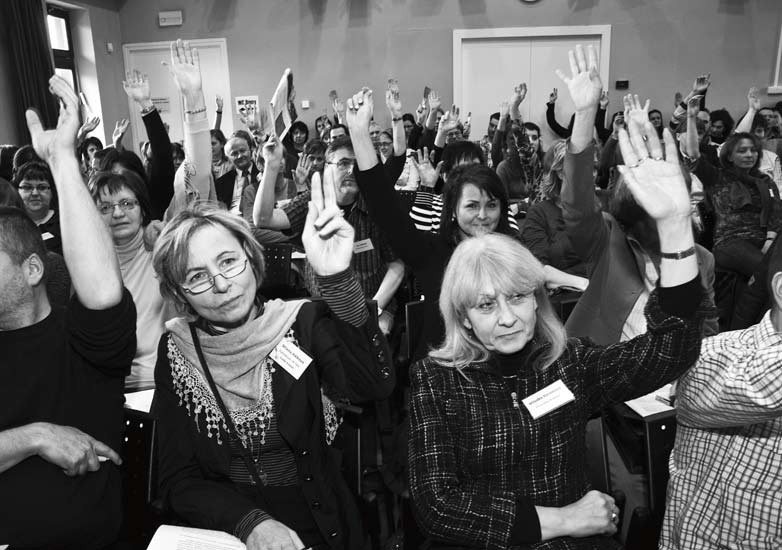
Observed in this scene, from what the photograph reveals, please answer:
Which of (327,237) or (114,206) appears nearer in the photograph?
(327,237)

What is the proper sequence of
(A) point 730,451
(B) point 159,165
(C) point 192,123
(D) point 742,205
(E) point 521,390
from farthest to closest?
(D) point 742,205, (B) point 159,165, (C) point 192,123, (E) point 521,390, (A) point 730,451

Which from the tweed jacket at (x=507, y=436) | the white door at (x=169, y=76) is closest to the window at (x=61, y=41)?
the white door at (x=169, y=76)

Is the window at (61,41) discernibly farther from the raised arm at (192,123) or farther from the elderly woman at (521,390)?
the elderly woman at (521,390)

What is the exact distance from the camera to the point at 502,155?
6.26 metres

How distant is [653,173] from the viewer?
128cm

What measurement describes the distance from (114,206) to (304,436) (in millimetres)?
1516

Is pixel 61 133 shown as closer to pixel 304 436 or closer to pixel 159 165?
pixel 304 436

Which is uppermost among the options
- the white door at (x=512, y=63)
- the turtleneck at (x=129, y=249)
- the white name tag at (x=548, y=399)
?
the white door at (x=512, y=63)

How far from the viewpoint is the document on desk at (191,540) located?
1.39m

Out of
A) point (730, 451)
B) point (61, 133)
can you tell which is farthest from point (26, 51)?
point (730, 451)

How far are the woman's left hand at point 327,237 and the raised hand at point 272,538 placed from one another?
0.63 m

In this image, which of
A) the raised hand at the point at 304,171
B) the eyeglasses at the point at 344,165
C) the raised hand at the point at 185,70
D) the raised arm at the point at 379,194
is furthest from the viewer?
the raised hand at the point at 304,171

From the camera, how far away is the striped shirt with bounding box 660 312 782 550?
1.25 meters

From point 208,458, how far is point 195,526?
6.8 inches
